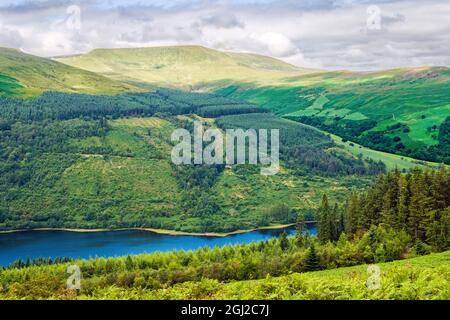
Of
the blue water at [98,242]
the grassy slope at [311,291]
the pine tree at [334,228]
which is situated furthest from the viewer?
the blue water at [98,242]

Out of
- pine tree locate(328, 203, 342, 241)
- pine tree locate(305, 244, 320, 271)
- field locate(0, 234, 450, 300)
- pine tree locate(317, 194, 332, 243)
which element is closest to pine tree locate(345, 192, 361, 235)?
pine tree locate(328, 203, 342, 241)

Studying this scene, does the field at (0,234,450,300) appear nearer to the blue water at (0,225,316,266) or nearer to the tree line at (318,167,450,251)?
the tree line at (318,167,450,251)

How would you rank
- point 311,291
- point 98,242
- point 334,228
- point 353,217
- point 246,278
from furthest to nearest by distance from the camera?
point 98,242, point 334,228, point 353,217, point 246,278, point 311,291

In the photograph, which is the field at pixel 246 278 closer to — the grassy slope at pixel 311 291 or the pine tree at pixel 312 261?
the grassy slope at pixel 311 291

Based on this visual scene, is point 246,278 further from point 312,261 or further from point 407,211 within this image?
point 407,211

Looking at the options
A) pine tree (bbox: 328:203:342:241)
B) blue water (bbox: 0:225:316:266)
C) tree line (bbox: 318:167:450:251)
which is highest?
tree line (bbox: 318:167:450:251)

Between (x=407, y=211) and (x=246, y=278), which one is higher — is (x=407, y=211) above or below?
above

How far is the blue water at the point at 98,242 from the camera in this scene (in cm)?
14562

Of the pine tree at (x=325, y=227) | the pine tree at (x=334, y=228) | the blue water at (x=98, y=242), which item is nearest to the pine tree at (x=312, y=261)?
the pine tree at (x=325, y=227)

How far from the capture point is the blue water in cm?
14562

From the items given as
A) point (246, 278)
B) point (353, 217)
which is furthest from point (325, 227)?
point (246, 278)

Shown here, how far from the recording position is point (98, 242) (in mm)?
159000
